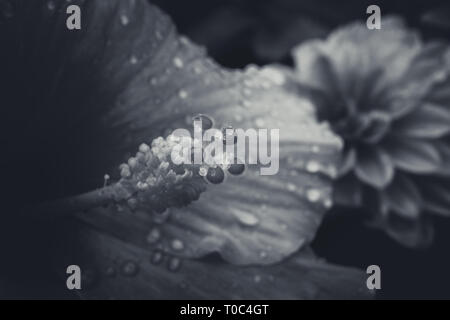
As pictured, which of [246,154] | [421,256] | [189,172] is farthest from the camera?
[421,256]

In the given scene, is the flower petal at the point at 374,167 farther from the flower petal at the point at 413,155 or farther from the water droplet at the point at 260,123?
the water droplet at the point at 260,123

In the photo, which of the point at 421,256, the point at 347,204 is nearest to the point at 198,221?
the point at 347,204

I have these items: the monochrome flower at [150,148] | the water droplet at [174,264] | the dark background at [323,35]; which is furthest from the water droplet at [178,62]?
the dark background at [323,35]

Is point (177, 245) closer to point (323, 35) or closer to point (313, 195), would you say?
point (313, 195)

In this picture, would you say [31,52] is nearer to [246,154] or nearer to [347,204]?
[246,154]

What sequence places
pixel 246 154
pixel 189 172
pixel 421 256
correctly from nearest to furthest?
pixel 189 172
pixel 246 154
pixel 421 256

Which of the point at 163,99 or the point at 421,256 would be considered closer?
the point at 163,99
